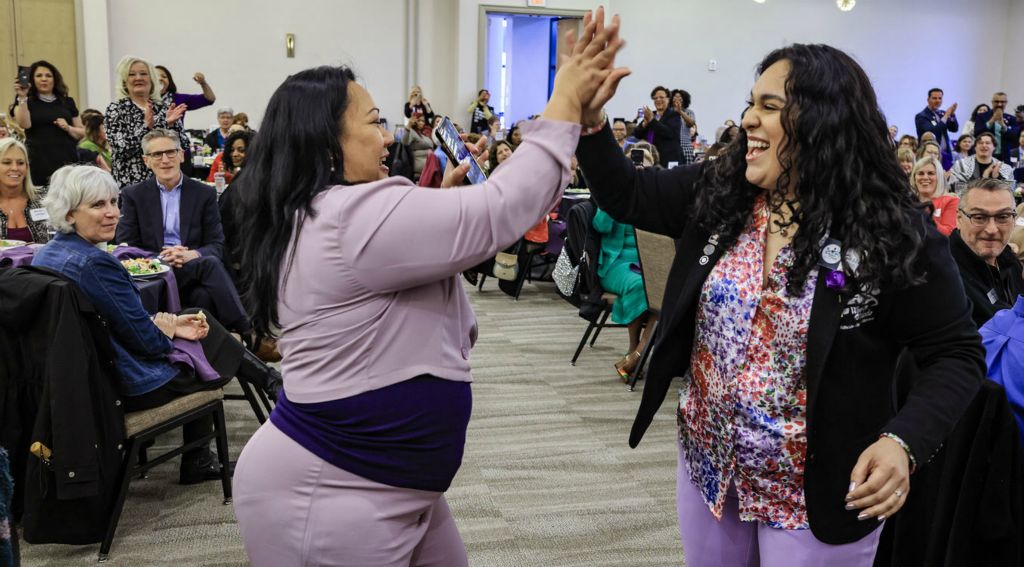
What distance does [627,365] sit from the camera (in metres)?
5.07

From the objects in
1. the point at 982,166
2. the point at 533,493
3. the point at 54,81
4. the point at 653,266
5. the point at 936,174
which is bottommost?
the point at 533,493

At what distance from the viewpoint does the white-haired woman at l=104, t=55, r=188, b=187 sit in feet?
18.3

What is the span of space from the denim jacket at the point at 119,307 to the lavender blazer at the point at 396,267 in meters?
1.68

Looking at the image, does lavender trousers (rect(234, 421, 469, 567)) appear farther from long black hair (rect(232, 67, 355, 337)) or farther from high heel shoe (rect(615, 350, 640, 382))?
high heel shoe (rect(615, 350, 640, 382))

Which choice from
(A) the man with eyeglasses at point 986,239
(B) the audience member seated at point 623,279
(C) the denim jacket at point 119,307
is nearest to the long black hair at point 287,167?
(C) the denim jacket at point 119,307

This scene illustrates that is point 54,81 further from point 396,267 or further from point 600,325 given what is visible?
point 396,267

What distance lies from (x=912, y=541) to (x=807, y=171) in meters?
1.39

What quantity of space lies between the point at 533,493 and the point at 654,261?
1.51m

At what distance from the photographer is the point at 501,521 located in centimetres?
321

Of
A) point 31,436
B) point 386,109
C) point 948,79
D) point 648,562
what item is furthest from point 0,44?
point 948,79

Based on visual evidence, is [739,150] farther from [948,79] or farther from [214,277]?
[948,79]

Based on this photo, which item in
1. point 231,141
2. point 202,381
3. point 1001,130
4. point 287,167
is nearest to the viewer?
point 287,167

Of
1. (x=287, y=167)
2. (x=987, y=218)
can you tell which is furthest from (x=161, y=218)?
(x=987, y=218)

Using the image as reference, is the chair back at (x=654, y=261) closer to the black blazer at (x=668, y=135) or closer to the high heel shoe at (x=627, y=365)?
the high heel shoe at (x=627, y=365)
